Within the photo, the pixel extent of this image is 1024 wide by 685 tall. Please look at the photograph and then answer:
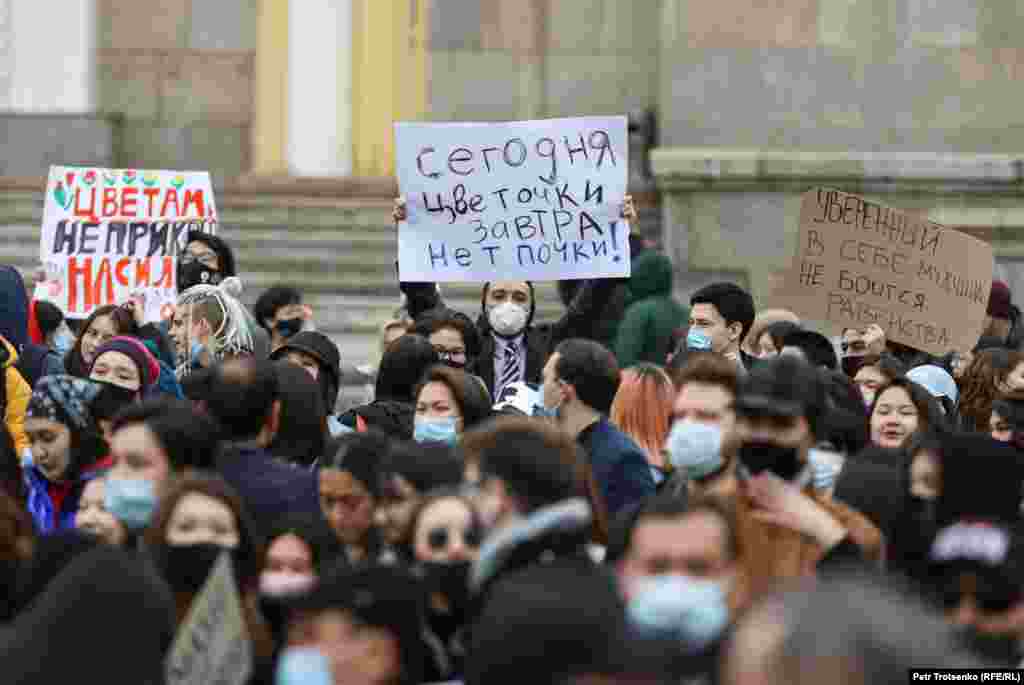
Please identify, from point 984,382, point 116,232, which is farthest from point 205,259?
point 984,382

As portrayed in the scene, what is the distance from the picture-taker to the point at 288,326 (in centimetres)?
1256

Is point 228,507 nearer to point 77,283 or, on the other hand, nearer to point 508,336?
point 508,336

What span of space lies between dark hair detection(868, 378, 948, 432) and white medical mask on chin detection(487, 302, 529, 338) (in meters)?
2.22

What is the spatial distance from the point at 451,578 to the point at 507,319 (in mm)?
4837

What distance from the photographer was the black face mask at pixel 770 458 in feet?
21.5

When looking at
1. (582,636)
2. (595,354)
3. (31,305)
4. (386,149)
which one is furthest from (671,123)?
(582,636)

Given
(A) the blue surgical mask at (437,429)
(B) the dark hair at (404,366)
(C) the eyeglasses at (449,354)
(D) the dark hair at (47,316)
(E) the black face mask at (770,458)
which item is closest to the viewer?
(E) the black face mask at (770,458)

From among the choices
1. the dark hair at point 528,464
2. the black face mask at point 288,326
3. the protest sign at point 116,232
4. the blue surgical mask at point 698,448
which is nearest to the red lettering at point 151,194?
the protest sign at point 116,232

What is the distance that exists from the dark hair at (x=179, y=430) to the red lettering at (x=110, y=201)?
611 centimetres

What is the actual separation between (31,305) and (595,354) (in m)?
4.80

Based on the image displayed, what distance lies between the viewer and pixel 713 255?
1778cm

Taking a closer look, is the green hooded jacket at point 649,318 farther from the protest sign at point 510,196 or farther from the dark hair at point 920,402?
the dark hair at point 920,402

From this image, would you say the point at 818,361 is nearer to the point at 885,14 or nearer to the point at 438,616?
the point at 438,616

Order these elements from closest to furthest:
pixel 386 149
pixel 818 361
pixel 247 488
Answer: pixel 247 488, pixel 818 361, pixel 386 149
